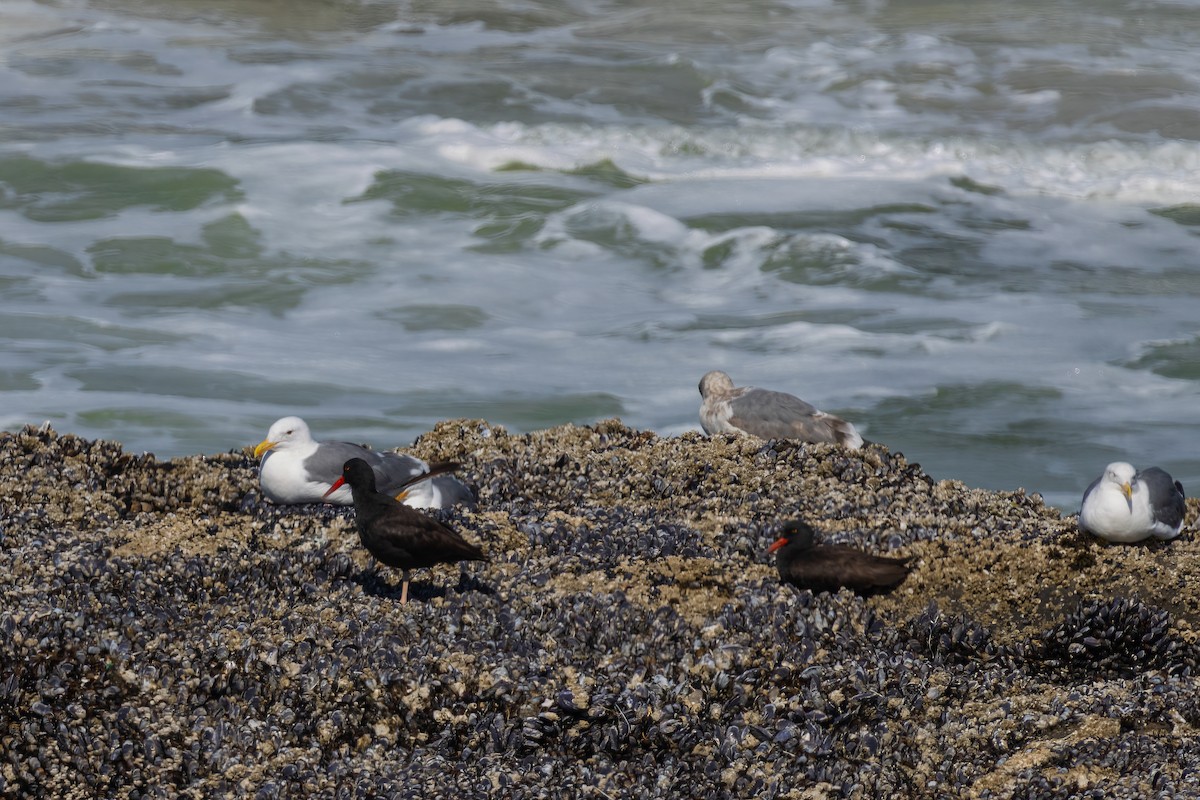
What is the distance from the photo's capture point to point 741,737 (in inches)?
236

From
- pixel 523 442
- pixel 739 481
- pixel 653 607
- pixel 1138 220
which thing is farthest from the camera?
pixel 1138 220

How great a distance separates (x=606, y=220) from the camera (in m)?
22.4

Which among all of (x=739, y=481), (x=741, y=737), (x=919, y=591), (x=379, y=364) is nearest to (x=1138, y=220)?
(x=379, y=364)

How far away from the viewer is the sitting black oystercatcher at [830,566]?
7.12 meters

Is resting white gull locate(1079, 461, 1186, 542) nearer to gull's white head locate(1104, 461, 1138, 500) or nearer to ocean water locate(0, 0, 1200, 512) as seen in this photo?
gull's white head locate(1104, 461, 1138, 500)

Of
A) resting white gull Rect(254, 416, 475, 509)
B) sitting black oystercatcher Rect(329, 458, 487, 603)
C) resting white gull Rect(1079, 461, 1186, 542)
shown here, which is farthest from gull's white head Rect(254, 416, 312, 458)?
resting white gull Rect(1079, 461, 1186, 542)

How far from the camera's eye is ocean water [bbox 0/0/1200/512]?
16453mm

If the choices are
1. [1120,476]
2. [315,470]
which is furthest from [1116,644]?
[315,470]

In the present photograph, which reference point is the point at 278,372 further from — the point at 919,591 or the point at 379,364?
the point at 919,591

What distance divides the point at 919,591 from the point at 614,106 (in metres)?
21.4

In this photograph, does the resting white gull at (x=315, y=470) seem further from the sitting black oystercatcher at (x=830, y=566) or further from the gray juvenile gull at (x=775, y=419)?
the gray juvenile gull at (x=775, y=419)

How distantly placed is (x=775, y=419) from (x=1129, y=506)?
12.1 ft

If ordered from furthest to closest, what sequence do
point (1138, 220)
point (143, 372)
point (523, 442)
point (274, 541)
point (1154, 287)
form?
point (1138, 220) → point (1154, 287) → point (143, 372) → point (523, 442) → point (274, 541)

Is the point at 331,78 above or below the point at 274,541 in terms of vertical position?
above
